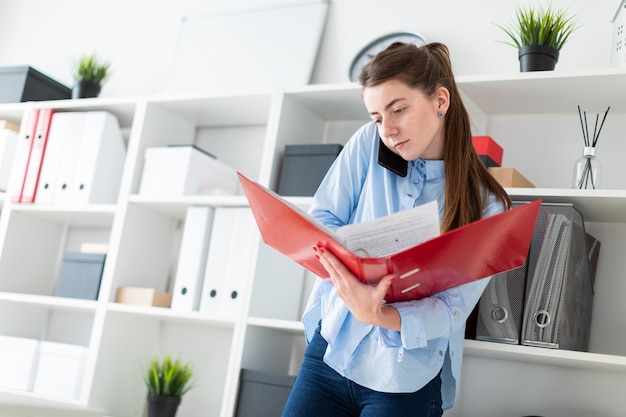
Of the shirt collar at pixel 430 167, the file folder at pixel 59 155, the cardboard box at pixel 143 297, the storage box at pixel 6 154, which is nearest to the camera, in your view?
the shirt collar at pixel 430 167

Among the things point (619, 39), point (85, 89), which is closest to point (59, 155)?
point (85, 89)

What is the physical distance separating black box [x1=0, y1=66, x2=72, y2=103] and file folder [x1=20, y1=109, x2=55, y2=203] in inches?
8.2

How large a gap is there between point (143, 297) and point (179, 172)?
0.47m

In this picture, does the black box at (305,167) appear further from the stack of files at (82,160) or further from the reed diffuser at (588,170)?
the stack of files at (82,160)

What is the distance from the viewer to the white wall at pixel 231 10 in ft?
8.23

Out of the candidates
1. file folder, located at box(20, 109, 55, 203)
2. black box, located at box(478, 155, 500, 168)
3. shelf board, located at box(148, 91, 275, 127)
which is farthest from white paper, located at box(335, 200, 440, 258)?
file folder, located at box(20, 109, 55, 203)

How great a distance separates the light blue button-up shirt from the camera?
149 cm

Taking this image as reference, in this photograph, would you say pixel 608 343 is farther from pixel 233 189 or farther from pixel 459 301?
pixel 233 189

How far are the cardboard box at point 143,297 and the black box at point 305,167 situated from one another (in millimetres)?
613

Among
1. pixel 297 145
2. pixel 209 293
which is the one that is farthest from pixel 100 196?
pixel 297 145

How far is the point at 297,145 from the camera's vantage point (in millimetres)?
2525

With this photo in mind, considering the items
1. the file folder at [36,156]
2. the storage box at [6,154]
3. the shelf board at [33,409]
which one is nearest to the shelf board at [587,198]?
the shelf board at [33,409]

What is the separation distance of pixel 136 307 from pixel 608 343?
1524mm

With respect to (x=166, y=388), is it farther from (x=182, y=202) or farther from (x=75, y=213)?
(x=75, y=213)
